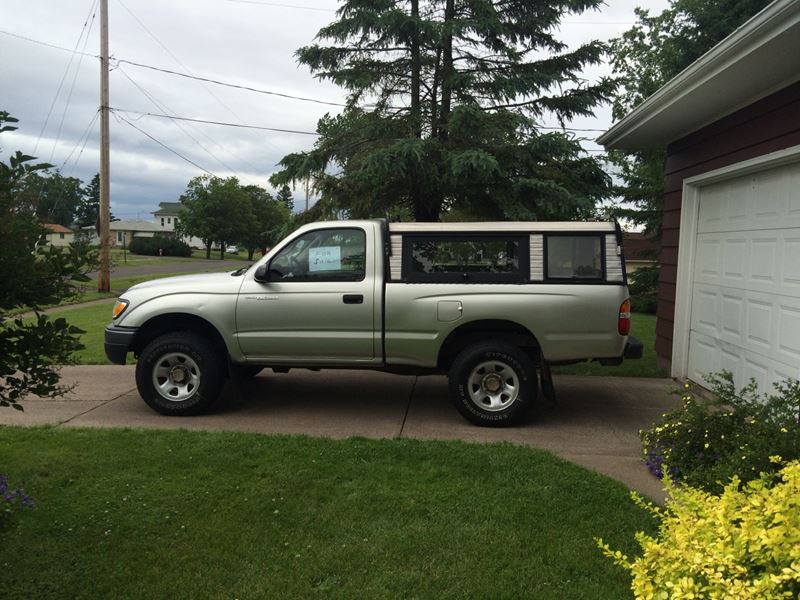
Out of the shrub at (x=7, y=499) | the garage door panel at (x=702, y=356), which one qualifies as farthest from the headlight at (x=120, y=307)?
the garage door panel at (x=702, y=356)

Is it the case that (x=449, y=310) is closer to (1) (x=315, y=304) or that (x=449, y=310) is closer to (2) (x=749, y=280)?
(1) (x=315, y=304)

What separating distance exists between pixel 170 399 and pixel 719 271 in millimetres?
5981

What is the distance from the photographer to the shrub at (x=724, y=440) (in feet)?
11.5

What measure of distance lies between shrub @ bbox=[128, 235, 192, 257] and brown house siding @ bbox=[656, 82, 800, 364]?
63646mm

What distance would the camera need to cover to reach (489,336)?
5.84 metres

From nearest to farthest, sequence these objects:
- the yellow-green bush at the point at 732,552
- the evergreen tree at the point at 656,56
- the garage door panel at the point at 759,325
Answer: the yellow-green bush at the point at 732,552 → the garage door panel at the point at 759,325 → the evergreen tree at the point at 656,56

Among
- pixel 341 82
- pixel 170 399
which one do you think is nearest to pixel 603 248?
pixel 170 399

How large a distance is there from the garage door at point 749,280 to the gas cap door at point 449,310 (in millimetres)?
2892

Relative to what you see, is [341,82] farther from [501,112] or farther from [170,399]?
[170,399]

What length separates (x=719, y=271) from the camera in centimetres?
678

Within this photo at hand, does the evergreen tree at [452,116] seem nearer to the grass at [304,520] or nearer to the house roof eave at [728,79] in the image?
the house roof eave at [728,79]

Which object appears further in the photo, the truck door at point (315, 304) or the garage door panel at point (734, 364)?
the truck door at point (315, 304)

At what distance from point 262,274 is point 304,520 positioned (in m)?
2.82

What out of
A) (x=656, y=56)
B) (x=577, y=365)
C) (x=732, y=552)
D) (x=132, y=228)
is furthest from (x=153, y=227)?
(x=732, y=552)
